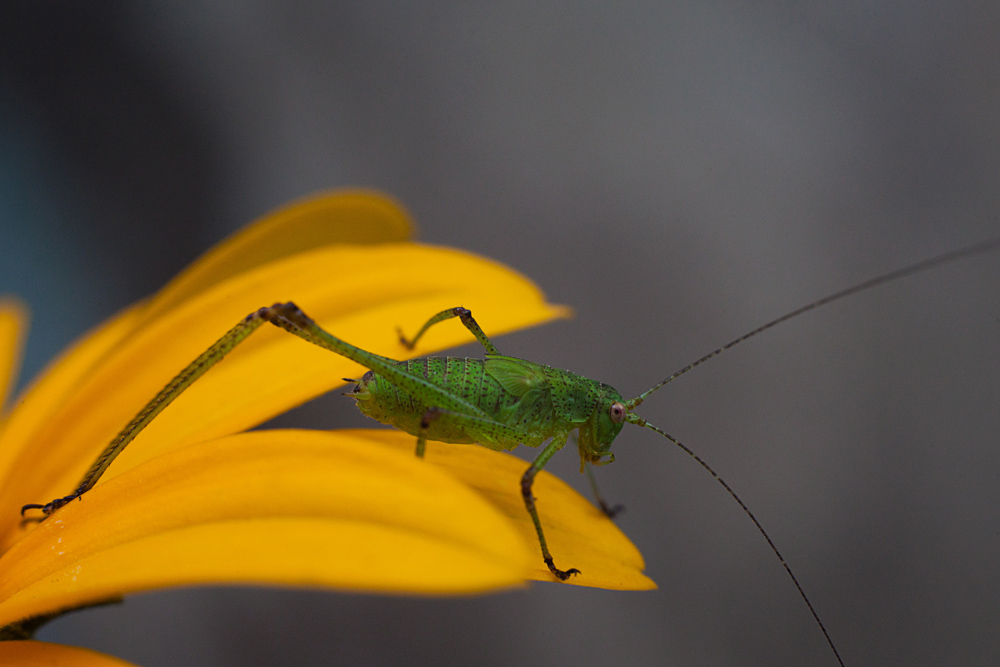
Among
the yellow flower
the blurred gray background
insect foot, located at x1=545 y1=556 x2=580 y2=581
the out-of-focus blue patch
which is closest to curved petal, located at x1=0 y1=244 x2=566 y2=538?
the yellow flower

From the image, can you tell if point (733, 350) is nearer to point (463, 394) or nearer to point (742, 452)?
point (742, 452)

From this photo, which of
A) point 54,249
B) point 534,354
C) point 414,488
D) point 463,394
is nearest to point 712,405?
point 534,354

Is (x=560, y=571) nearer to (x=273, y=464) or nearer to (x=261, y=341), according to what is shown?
(x=273, y=464)

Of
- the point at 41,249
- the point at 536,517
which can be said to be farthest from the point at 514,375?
the point at 41,249

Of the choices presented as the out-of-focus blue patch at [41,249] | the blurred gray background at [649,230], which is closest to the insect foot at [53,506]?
the blurred gray background at [649,230]

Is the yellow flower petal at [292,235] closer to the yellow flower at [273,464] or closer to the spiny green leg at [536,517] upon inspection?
the yellow flower at [273,464]
